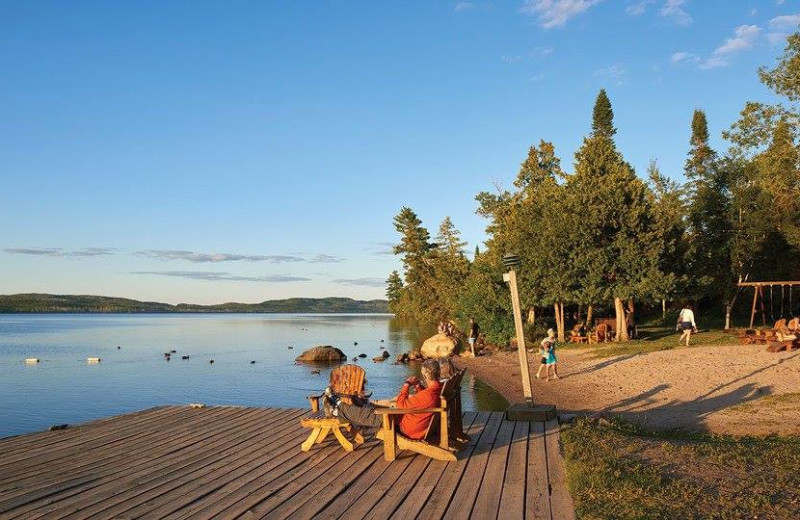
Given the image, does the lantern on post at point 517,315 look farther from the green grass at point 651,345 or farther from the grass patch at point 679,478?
the green grass at point 651,345

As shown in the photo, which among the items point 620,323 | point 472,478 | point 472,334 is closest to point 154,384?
point 472,334

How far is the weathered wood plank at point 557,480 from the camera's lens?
19.2ft

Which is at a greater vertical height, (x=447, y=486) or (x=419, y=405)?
(x=419, y=405)

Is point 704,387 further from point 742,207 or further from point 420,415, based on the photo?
point 742,207

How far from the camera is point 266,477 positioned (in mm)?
7379

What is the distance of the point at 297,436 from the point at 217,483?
2815 millimetres

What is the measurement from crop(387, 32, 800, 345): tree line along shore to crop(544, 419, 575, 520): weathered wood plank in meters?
18.3

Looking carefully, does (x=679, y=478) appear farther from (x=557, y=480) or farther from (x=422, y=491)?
(x=422, y=491)

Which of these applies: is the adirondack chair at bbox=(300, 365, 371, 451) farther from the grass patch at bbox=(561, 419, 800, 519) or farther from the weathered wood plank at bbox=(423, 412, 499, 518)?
the grass patch at bbox=(561, 419, 800, 519)

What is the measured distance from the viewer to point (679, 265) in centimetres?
3428

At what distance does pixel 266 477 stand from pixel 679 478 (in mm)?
4923

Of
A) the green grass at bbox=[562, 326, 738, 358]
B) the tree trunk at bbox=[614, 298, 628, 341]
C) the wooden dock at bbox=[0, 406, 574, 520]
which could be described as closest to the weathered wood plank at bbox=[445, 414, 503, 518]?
the wooden dock at bbox=[0, 406, 574, 520]

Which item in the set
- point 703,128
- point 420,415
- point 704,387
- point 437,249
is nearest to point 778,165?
point 704,387

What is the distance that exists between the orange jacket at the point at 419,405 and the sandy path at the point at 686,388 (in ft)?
26.5
